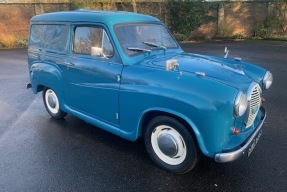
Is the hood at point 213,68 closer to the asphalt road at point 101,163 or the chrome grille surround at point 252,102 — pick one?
the chrome grille surround at point 252,102

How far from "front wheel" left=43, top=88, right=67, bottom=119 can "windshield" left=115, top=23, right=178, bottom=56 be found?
189 cm

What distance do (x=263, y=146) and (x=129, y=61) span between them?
2263mm

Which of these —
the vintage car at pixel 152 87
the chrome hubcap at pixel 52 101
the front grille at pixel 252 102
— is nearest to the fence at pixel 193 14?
the chrome hubcap at pixel 52 101

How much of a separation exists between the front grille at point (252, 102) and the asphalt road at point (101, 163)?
65 cm

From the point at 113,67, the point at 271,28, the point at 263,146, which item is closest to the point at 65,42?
the point at 113,67

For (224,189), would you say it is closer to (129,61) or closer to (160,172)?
(160,172)

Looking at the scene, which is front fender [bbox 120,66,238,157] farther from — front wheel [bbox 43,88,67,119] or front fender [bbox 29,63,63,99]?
front wheel [bbox 43,88,67,119]

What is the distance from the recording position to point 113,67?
346 cm

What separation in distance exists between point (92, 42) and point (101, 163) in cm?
168

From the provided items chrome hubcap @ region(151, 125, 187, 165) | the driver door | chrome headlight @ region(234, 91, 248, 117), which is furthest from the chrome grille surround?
the driver door

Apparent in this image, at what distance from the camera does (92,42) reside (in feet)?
12.5

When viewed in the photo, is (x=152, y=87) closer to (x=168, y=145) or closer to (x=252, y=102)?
(x=168, y=145)

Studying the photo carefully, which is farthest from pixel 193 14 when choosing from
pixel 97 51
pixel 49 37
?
pixel 97 51

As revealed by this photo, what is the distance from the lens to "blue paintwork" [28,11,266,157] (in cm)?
275
